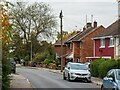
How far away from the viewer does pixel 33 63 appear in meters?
82.8

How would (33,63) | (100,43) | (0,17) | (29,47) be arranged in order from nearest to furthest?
(0,17) < (100,43) < (33,63) < (29,47)

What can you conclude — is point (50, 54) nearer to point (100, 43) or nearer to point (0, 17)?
point (100, 43)

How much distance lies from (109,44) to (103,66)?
1657 centimetres

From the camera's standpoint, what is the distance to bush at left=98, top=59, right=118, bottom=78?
33750mm

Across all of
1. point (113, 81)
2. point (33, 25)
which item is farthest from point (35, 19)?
point (113, 81)

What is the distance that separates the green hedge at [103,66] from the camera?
111ft

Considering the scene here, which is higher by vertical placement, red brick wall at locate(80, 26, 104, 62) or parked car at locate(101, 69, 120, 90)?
Result: red brick wall at locate(80, 26, 104, 62)

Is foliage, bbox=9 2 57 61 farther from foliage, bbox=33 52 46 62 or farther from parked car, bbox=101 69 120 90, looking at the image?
parked car, bbox=101 69 120 90

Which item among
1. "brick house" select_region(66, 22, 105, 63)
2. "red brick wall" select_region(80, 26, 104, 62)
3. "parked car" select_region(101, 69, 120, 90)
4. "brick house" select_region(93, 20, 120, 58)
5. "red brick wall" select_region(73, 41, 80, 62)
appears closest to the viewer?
"parked car" select_region(101, 69, 120, 90)

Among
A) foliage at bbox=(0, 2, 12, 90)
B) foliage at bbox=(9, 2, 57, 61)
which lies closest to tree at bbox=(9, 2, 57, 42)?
foliage at bbox=(9, 2, 57, 61)

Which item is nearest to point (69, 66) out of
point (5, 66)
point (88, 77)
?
A: point (88, 77)

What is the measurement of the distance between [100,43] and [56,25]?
3205 centimetres

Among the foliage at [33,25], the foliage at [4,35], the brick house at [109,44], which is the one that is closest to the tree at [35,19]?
the foliage at [33,25]

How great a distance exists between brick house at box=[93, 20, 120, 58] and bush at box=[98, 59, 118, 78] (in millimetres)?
10951
